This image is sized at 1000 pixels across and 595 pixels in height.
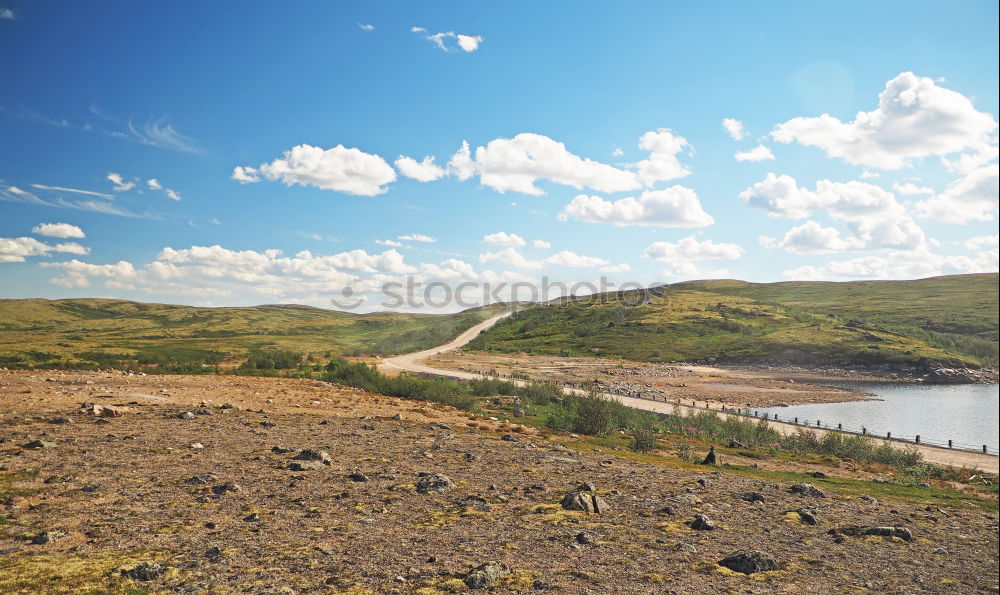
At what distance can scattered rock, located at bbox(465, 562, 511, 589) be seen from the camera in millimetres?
9562

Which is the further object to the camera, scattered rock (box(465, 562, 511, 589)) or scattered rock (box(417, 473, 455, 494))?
scattered rock (box(417, 473, 455, 494))

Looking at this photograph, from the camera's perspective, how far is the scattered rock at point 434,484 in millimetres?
15758

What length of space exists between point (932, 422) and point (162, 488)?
80041 mm

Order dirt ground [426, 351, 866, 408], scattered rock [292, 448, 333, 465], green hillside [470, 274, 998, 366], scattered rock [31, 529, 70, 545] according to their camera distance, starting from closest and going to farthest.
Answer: scattered rock [31, 529, 70, 545] < scattered rock [292, 448, 333, 465] < dirt ground [426, 351, 866, 408] < green hillside [470, 274, 998, 366]

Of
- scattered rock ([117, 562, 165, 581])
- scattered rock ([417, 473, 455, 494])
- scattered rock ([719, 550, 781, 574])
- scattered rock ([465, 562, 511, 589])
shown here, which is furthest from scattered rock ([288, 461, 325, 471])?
scattered rock ([719, 550, 781, 574])

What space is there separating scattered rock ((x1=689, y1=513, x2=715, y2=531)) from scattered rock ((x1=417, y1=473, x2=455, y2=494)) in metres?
7.29

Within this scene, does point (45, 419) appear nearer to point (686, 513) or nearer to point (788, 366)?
point (686, 513)

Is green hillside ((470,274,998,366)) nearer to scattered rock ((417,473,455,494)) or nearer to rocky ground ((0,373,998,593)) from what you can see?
rocky ground ((0,373,998,593))

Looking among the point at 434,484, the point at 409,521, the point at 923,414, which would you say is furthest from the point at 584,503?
the point at 923,414

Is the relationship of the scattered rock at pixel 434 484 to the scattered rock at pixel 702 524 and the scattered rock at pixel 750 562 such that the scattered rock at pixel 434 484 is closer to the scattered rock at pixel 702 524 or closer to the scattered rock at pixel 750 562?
the scattered rock at pixel 702 524

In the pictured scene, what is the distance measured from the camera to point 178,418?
24.7m

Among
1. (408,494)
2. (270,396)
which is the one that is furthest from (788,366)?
(408,494)

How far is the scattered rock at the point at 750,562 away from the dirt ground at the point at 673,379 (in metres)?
59.7

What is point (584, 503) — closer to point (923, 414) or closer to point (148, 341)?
point (923, 414)
